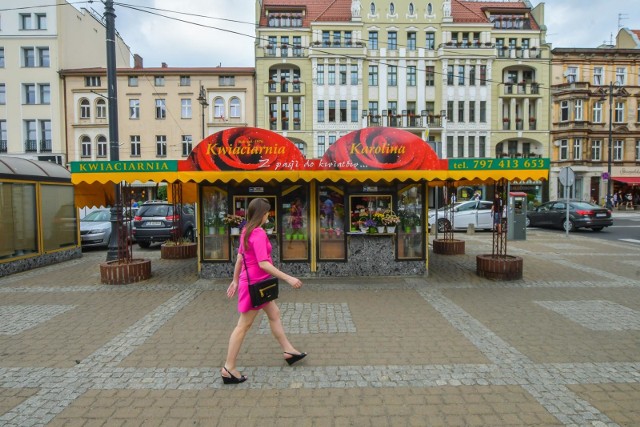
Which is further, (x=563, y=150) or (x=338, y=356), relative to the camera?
(x=563, y=150)

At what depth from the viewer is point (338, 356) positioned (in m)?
4.37

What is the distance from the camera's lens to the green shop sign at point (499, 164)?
7504mm

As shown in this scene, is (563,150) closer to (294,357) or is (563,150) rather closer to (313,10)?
(313,10)

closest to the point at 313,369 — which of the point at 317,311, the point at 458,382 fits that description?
the point at 458,382

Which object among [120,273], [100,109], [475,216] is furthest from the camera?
[100,109]

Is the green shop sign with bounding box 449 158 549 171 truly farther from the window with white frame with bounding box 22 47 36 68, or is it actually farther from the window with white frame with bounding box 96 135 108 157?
the window with white frame with bounding box 22 47 36 68

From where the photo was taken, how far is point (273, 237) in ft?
27.8

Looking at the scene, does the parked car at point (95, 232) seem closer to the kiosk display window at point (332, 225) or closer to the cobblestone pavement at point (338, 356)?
the cobblestone pavement at point (338, 356)

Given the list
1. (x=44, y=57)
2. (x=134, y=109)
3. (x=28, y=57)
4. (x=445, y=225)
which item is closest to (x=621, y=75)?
(x=445, y=225)

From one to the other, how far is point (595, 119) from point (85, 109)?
49605mm

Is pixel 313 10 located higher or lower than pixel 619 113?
higher

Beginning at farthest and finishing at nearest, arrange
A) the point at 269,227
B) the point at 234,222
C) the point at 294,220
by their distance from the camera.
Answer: the point at 294,220 < the point at 269,227 < the point at 234,222

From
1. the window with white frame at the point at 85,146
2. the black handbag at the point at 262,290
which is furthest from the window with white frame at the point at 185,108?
the black handbag at the point at 262,290

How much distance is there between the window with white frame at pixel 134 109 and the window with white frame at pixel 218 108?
23.8ft
